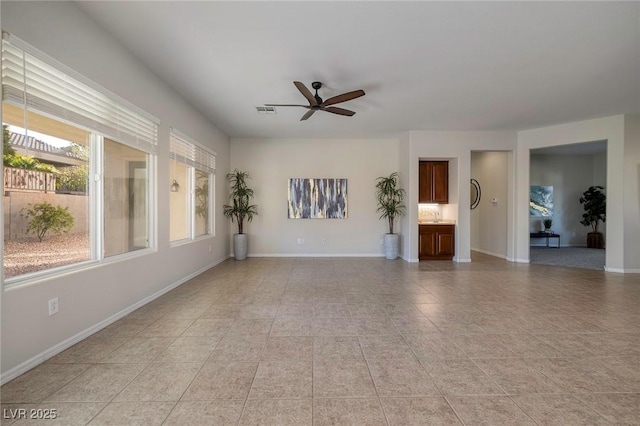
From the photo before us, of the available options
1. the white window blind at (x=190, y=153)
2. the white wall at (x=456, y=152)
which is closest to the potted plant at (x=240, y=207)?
the white window blind at (x=190, y=153)

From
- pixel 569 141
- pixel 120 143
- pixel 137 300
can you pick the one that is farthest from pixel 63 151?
pixel 569 141

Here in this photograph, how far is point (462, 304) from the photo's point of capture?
3.68 meters

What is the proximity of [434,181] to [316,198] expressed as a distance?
291 centimetres

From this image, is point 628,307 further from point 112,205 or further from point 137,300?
point 112,205

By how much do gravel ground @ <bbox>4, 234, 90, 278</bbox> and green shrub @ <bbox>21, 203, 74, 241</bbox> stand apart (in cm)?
6

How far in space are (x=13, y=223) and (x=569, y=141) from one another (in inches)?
334

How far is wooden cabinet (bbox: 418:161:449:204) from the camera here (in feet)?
23.1

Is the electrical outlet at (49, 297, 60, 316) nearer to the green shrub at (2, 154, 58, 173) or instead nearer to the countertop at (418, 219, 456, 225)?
the green shrub at (2, 154, 58, 173)

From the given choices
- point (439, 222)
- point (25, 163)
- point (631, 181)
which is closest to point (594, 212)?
point (631, 181)

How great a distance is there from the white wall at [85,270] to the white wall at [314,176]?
2.76 meters

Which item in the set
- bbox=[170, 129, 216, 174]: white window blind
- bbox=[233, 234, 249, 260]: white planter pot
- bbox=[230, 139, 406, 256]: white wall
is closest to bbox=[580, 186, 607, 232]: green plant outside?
bbox=[230, 139, 406, 256]: white wall

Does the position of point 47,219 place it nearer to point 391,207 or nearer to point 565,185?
point 391,207

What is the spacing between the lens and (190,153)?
16.6 ft

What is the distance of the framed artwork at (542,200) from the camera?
958 centimetres
